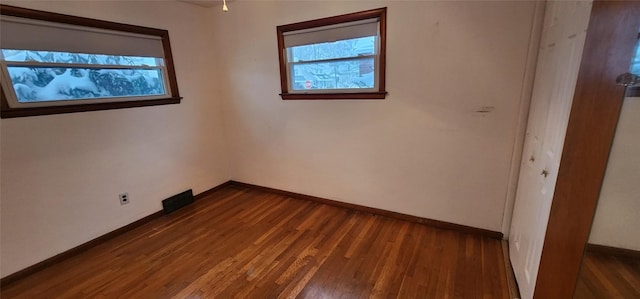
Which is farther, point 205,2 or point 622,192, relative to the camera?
point 205,2

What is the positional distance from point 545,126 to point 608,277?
780 mm

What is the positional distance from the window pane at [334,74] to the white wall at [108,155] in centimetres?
125

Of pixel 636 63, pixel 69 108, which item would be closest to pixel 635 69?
pixel 636 63

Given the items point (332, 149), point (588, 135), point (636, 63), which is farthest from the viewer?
point (332, 149)

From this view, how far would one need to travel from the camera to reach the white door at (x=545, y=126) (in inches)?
47.4

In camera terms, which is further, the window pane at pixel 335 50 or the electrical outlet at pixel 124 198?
the electrical outlet at pixel 124 198

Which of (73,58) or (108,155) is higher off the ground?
(73,58)

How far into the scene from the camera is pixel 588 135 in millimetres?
1004

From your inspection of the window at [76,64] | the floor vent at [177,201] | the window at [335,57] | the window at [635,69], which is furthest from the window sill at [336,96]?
the floor vent at [177,201]

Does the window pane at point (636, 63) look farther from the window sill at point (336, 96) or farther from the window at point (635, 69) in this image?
the window sill at point (336, 96)

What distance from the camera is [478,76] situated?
2033 millimetres

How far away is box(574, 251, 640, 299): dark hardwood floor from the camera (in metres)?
1.04

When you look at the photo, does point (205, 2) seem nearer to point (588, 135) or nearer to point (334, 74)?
point (334, 74)

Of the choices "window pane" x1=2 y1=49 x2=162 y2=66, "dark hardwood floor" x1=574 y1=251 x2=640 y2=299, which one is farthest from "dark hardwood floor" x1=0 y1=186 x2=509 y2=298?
"window pane" x1=2 y1=49 x2=162 y2=66
